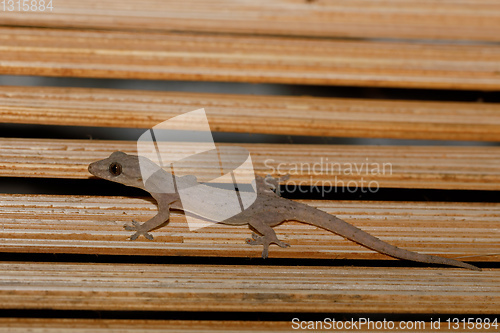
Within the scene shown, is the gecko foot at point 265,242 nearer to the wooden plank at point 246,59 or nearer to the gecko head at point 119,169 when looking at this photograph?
the gecko head at point 119,169

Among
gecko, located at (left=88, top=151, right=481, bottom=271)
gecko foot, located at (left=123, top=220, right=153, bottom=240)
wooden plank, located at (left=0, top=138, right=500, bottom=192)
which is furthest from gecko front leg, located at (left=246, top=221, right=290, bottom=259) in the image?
gecko foot, located at (left=123, top=220, right=153, bottom=240)

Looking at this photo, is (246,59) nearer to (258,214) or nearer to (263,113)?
(263,113)

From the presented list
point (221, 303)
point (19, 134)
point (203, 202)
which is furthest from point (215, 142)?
point (19, 134)

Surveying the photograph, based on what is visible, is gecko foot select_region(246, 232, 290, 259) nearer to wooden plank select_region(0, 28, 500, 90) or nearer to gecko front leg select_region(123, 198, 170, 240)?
gecko front leg select_region(123, 198, 170, 240)

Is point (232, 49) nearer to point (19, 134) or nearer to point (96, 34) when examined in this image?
point (96, 34)

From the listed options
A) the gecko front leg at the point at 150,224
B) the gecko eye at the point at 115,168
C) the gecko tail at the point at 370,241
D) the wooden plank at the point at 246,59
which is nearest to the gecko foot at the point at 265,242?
the gecko tail at the point at 370,241

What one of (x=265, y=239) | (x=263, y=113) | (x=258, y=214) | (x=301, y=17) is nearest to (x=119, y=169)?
(x=258, y=214)
